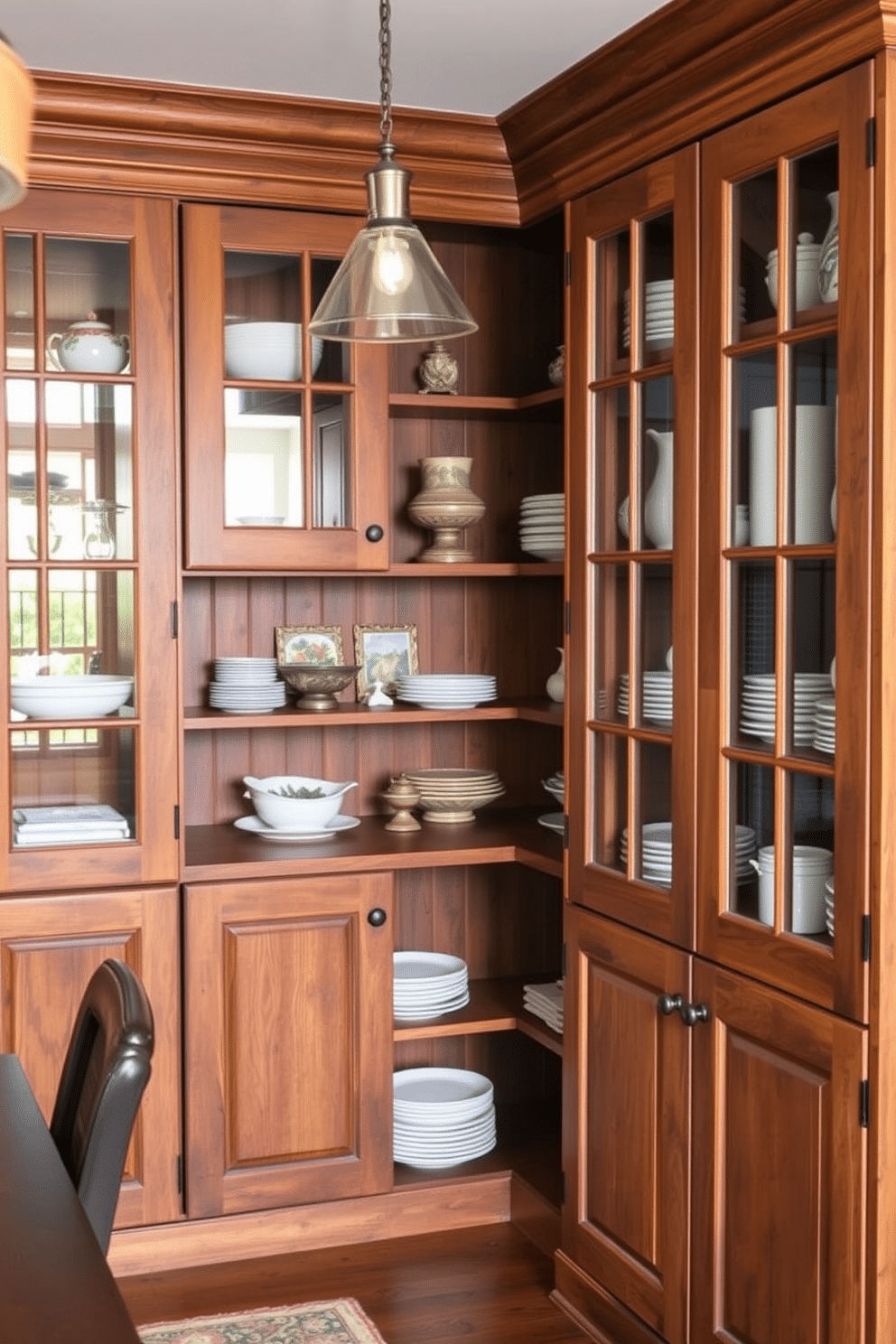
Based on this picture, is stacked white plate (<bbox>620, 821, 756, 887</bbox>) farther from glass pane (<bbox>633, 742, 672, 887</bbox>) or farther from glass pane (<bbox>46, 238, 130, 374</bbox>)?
glass pane (<bbox>46, 238, 130, 374</bbox>)

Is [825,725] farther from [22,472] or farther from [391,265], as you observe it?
[22,472]

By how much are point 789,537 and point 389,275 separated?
2.69ft

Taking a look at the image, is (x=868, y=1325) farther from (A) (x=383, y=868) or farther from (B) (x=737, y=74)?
(B) (x=737, y=74)

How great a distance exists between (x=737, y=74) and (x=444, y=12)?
1.76 ft

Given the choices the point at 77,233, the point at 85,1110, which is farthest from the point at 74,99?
the point at 85,1110

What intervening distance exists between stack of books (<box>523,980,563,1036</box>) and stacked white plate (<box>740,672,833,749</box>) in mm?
1169

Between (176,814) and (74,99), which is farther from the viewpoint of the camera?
(176,814)

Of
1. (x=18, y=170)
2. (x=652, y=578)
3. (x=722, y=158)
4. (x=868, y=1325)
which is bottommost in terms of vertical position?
(x=868, y=1325)

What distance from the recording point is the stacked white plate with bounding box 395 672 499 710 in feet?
11.9

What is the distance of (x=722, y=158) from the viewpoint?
252cm

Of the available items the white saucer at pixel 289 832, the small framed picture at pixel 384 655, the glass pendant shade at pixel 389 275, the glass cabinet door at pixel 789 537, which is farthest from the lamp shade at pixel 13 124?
the small framed picture at pixel 384 655

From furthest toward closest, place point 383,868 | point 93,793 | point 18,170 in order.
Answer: point 383,868 < point 93,793 < point 18,170

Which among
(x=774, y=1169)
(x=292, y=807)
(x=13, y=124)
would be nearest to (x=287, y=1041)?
(x=292, y=807)

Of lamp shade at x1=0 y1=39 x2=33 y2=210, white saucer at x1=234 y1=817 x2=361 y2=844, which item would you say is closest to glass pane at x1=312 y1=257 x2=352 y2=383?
white saucer at x1=234 y1=817 x2=361 y2=844
